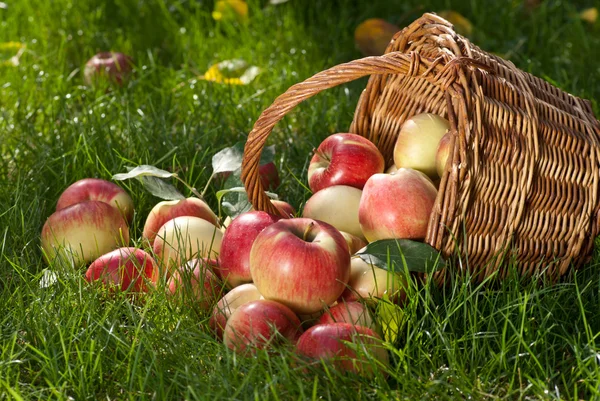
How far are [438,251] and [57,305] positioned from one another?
793mm

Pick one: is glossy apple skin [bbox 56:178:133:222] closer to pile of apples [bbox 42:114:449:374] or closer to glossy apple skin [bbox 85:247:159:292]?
pile of apples [bbox 42:114:449:374]

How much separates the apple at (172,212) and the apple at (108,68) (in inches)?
45.9

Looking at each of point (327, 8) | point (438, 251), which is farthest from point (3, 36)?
point (438, 251)

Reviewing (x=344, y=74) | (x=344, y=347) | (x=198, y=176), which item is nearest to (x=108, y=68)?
(x=198, y=176)

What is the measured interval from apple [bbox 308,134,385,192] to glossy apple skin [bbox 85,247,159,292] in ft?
1.57

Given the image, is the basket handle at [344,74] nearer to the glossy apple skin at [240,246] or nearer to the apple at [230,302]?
the glossy apple skin at [240,246]

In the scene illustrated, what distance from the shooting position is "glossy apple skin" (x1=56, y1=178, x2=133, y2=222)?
205 cm

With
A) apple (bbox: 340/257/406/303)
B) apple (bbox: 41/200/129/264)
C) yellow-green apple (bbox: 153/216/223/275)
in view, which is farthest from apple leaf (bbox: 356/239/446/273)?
apple (bbox: 41/200/129/264)

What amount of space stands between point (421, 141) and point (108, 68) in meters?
1.59

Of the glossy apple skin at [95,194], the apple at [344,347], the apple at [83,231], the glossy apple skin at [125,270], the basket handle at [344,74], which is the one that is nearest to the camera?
the apple at [344,347]

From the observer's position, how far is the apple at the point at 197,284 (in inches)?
66.8

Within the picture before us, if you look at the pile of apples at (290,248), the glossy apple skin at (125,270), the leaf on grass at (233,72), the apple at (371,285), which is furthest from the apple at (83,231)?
the leaf on grass at (233,72)

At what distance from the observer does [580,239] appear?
5.65 feet

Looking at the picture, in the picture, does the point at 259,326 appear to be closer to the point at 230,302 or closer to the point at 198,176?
the point at 230,302
